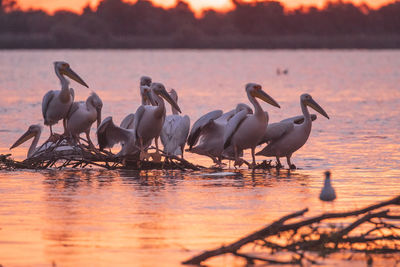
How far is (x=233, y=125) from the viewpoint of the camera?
389 inches

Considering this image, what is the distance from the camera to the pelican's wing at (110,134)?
9.82 m

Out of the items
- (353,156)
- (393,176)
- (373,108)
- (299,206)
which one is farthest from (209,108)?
(299,206)

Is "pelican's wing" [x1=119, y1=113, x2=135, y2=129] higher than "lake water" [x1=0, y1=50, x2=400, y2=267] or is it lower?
higher

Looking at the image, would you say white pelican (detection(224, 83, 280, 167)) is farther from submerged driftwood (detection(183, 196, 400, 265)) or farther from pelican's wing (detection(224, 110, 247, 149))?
submerged driftwood (detection(183, 196, 400, 265))

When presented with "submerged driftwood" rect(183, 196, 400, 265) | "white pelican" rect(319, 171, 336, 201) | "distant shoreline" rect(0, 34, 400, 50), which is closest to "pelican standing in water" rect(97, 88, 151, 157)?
"white pelican" rect(319, 171, 336, 201)

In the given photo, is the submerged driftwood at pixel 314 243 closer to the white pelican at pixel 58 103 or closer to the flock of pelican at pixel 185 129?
the flock of pelican at pixel 185 129

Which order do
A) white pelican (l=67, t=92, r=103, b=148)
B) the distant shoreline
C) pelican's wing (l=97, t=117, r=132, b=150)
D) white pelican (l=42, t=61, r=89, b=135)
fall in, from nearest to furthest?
pelican's wing (l=97, t=117, r=132, b=150) < white pelican (l=67, t=92, r=103, b=148) < white pelican (l=42, t=61, r=89, b=135) < the distant shoreline

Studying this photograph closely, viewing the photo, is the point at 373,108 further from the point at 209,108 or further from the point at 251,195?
the point at 251,195

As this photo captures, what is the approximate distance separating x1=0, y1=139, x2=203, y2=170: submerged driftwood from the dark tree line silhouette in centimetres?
6036

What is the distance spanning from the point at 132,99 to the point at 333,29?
2197 inches

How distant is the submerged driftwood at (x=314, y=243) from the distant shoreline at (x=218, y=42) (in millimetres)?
61754

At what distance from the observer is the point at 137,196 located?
827 centimetres

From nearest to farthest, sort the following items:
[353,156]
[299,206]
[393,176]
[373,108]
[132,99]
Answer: [299,206]
[393,176]
[353,156]
[373,108]
[132,99]

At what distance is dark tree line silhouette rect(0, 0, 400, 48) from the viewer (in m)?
71.9
